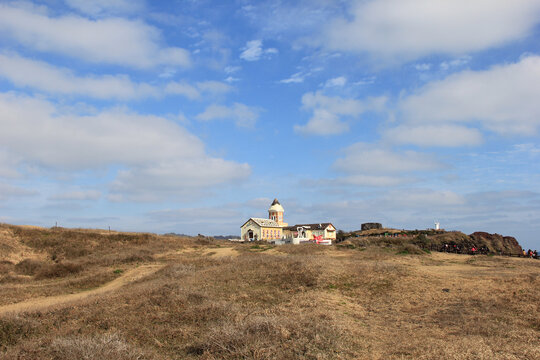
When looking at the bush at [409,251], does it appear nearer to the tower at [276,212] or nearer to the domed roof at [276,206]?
the tower at [276,212]

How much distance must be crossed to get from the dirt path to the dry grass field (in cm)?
20

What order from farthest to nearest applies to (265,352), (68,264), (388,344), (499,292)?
1. (68,264)
2. (499,292)
3. (388,344)
4. (265,352)

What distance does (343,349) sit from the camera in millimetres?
7387

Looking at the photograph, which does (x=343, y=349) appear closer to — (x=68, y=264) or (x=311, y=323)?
(x=311, y=323)

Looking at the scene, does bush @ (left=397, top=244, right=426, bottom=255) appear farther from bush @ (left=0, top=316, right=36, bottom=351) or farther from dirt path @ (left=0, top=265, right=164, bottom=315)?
bush @ (left=0, top=316, right=36, bottom=351)

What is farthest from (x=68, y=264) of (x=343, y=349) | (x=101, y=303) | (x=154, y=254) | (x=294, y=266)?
(x=343, y=349)

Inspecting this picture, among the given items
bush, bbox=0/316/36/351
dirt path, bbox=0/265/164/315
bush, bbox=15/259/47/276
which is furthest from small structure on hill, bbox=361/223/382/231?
bush, bbox=0/316/36/351

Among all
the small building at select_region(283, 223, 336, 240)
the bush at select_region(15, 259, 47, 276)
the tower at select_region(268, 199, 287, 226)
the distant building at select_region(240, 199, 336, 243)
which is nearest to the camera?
the bush at select_region(15, 259, 47, 276)

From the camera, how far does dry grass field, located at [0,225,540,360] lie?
7410mm

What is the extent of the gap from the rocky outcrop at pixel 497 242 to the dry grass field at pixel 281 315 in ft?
56.9

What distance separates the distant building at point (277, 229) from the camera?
191 feet

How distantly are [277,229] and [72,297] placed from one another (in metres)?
46.7

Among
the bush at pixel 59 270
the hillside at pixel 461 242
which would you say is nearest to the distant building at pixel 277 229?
the hillside at pixel 461 242

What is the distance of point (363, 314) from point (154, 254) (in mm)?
23488
